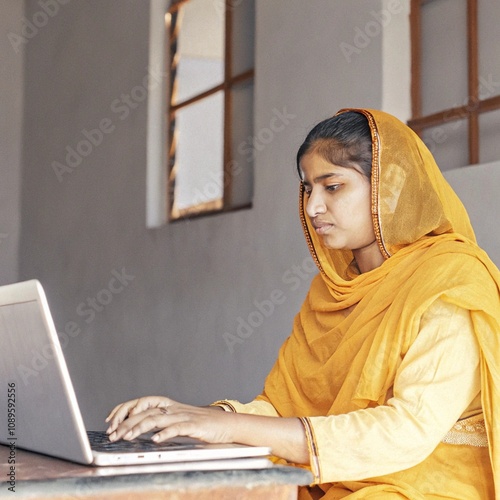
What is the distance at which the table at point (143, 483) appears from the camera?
2.83 feet

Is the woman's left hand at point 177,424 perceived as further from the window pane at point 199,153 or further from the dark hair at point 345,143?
the window pane at point 199,153

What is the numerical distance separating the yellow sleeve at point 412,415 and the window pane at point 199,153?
8.99ft

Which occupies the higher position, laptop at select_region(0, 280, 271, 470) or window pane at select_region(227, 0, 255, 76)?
window pane at select_region(227, 0, 255, 76)

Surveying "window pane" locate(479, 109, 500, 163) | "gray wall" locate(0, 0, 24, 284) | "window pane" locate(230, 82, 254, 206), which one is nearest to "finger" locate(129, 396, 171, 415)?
"window pane" locate(479, 109, 500, 163)

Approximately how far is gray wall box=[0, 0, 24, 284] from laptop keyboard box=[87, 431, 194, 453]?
209 inches

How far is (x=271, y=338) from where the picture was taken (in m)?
3.32

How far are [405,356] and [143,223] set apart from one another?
3260mm

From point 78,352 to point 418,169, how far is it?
3.93 m

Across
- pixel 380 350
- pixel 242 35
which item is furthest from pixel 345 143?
pixel 242 35

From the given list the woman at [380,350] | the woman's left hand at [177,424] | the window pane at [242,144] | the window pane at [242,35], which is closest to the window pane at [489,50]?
the woman at [380,350]

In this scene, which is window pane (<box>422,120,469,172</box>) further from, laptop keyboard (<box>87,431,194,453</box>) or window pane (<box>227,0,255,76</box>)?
laptop keyboard (<box>87,431,194,453</box>)

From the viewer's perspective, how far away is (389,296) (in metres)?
1.56

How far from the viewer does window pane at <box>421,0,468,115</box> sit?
2.63 m

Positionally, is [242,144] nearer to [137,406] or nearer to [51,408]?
[137,406]
